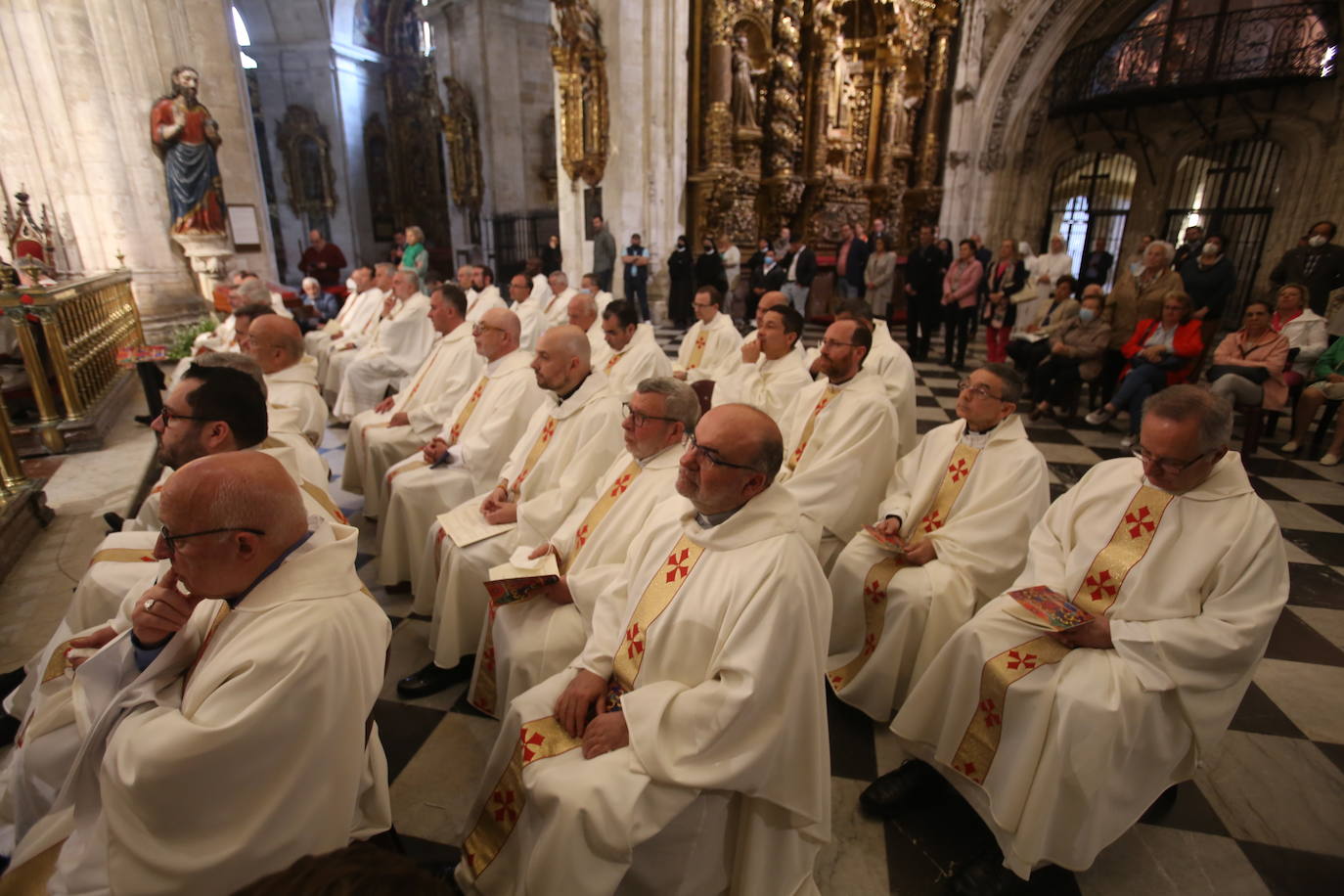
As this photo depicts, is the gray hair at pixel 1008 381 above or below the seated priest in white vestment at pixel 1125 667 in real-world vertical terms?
above

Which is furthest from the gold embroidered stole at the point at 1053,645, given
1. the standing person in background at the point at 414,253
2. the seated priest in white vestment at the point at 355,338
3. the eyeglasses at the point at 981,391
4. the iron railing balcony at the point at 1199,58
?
the iron railing balcony at the point at 1199,58

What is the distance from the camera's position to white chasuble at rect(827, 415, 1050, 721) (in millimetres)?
2635

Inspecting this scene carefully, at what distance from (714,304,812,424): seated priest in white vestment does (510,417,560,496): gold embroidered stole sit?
1399 millimetres

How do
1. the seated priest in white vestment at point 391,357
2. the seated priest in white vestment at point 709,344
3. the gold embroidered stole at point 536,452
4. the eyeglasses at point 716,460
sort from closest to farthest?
the eyeglasses at point 716,460, the gold embroidered stole at point 536,452, the seated priest in white vestment at point 709,344, the seated priest in white vestment at point 391,357

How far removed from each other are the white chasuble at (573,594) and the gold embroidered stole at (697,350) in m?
3.56

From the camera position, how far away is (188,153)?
A: 8.87 meters

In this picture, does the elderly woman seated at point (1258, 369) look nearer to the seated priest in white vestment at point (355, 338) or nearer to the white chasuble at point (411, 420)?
the white chasuble at point (411, 420)

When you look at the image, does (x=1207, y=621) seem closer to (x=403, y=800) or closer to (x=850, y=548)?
(x=850, y=548)

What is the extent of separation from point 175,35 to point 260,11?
10281mm

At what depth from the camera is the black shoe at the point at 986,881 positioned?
1.97 m

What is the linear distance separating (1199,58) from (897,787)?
15827 mm

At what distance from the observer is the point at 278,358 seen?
4078 mm

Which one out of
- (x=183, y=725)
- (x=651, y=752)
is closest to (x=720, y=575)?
(x=651, y=752)

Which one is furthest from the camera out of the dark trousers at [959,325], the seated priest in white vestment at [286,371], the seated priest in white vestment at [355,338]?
the dark trousers at [959,325]
